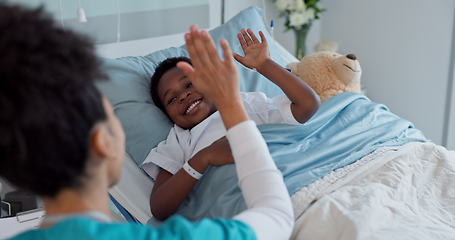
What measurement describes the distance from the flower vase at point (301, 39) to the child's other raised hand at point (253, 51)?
143 centimetres

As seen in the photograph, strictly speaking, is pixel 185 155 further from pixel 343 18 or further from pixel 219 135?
pixel 343 18

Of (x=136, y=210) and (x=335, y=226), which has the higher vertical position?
(x=335, y=226)

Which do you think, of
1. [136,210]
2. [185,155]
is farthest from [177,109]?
[136,210]

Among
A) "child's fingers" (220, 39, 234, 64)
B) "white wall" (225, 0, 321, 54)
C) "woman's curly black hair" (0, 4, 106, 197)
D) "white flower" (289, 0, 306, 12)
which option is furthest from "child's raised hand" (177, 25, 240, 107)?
"white flower" (289, 0, 306, 12)

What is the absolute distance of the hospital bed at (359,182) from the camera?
1376 millimetres

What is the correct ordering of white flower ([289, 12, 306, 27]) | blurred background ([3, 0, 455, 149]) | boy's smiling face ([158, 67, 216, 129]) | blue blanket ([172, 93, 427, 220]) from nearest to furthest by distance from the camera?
blue blanket ([172, 93, 427, 220]), boy's smiling face ([158, 67, 216, 129]), blurred background ([3, 0, 455, 149]), white flower ([289, 12, 306, 27])

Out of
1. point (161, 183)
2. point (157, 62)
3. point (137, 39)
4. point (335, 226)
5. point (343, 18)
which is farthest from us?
point (343, 18)

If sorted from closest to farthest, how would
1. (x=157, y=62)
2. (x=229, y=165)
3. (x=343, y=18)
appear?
(x=229, y=165)
(x=157, y=62)
(x=343, y=18)

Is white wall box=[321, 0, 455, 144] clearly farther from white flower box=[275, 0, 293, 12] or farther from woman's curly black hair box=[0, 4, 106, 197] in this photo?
woman's curly black hair box=[0, 4, 106, 197]

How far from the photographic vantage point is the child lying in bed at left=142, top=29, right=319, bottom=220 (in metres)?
1.53

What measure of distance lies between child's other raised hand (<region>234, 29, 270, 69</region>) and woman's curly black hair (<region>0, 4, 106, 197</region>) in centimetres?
76

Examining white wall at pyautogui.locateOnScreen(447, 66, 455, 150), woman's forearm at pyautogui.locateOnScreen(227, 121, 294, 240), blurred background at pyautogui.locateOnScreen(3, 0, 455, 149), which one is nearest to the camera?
woman's forearm at pyautogui.locateOnScreen(227, 121, 294, 240)

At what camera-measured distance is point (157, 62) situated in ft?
6.72

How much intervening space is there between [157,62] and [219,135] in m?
0.49
